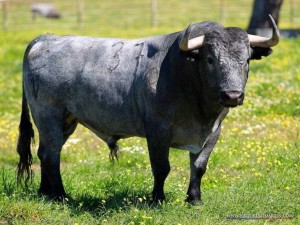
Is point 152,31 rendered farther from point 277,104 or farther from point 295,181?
point 295,181

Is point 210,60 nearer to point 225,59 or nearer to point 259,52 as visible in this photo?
point 225,59

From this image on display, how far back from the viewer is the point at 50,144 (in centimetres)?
909

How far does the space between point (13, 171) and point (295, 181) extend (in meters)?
3.63

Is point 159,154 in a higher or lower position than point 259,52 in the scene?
lower

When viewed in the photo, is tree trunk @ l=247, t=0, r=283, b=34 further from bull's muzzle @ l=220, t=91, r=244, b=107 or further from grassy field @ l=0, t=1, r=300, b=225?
bull's muzzle @ l=220, t=91, r=244, b=107

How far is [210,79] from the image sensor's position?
7898 millimetres

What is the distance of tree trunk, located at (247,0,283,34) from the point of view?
24609 mm

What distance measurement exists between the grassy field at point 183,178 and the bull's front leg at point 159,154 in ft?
0.70

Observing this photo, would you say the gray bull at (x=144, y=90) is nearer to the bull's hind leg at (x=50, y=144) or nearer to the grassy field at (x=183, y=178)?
the bull's hind leg at (x=50, y=144)

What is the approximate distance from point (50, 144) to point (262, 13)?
16886 millimetres

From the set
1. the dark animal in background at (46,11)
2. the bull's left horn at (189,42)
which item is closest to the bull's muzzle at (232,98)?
the bull's left horn at (189,42)

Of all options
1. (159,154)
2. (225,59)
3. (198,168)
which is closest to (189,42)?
(225,59)

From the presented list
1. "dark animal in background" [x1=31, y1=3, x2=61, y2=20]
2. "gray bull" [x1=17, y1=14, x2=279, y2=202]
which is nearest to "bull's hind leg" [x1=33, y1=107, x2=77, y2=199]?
"gray bull" [x1=17, y1=14, x2=279, y2=202]

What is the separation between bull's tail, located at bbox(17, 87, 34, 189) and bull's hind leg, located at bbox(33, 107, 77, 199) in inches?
11.3
